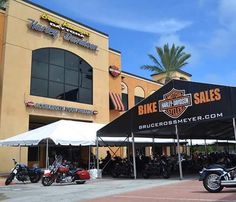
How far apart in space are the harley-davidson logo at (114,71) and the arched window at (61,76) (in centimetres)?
304

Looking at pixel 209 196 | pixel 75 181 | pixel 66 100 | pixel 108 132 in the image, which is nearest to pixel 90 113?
pixel 66 100

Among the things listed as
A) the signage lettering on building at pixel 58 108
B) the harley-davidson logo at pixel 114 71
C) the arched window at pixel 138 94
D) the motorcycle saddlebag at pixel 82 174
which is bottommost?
the motorcycle saddlebag at pixel 82 174

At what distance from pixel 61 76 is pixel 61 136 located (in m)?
10.7

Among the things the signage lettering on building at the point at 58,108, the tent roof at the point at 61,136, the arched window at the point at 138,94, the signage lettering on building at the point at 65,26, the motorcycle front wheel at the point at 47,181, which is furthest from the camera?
the arched window at the point at 138,94

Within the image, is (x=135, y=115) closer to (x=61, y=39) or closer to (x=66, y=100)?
(x=66, y=100)

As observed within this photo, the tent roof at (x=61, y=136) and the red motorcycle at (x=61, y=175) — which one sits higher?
the tent roof at (x=61, y=136)

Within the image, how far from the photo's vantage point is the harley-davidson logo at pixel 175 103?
57.7 feet

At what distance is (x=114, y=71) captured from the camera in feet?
119

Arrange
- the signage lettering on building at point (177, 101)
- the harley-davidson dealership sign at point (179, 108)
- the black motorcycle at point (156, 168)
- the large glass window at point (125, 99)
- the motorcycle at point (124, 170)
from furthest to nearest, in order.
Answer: the large glass window at point (125, 99)
the motorcycle at point (124, 170)
the black motorcycle at point (156, 168)
the signage lettering on building at point (177, 101)
the harley-davidson dealership sign at point (179, 108)

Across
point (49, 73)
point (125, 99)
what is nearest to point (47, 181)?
point (49, 73)

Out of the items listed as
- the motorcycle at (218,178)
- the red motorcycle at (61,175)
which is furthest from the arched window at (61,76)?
the motorcycle at (218,178)

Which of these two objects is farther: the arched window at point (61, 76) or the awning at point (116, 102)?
the awning at point (116, 102)

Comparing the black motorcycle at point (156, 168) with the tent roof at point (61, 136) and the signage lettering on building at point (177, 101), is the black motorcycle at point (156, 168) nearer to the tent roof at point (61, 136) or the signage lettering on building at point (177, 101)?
the signage lettering on building at point (177, 101)

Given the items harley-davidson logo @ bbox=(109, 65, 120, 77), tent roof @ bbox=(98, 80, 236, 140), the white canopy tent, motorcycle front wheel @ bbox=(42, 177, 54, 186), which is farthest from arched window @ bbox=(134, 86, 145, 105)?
motorcycle front wheel @ bbox=(42, 177, 54, 186)
